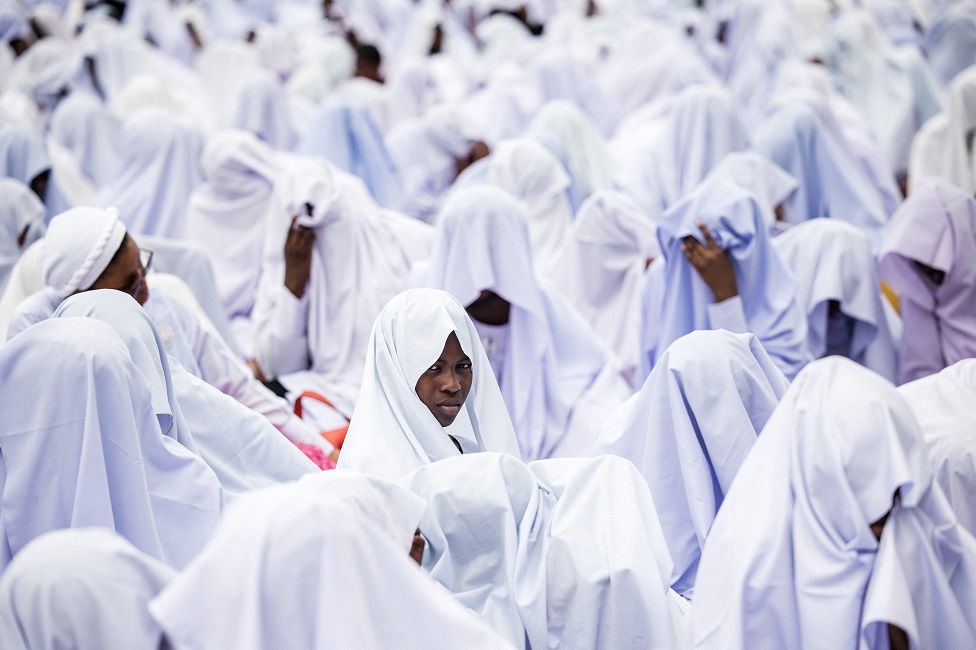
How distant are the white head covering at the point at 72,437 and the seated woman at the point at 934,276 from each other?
8.28 feet

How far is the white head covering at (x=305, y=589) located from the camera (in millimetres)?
1612

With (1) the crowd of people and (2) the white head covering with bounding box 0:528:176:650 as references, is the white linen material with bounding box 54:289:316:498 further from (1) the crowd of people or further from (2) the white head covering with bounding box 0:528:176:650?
(2) the white head covering with bounding box 0:528:176:650

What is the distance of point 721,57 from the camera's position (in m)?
8.66

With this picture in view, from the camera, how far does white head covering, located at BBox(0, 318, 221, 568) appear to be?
217 centimetres

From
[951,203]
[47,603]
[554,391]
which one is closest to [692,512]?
[554,391]

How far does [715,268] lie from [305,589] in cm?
216

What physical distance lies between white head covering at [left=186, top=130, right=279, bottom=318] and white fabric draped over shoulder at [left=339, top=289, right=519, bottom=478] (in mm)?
2185

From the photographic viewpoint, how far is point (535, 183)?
4.90m

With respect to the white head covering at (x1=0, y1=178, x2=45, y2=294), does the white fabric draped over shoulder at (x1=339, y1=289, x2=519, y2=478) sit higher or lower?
higher

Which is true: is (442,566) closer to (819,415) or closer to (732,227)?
(819,415)

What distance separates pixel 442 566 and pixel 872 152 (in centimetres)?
446

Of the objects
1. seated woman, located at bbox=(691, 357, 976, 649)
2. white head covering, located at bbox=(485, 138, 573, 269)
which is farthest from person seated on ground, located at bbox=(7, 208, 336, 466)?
white head covering, located at bbox=(485, 138, 573, 269)

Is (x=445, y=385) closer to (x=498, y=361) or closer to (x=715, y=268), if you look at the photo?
(x=498, y=361)

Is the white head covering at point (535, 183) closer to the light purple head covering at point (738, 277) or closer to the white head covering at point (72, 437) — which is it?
the light purple head covering at point (738, 277)
